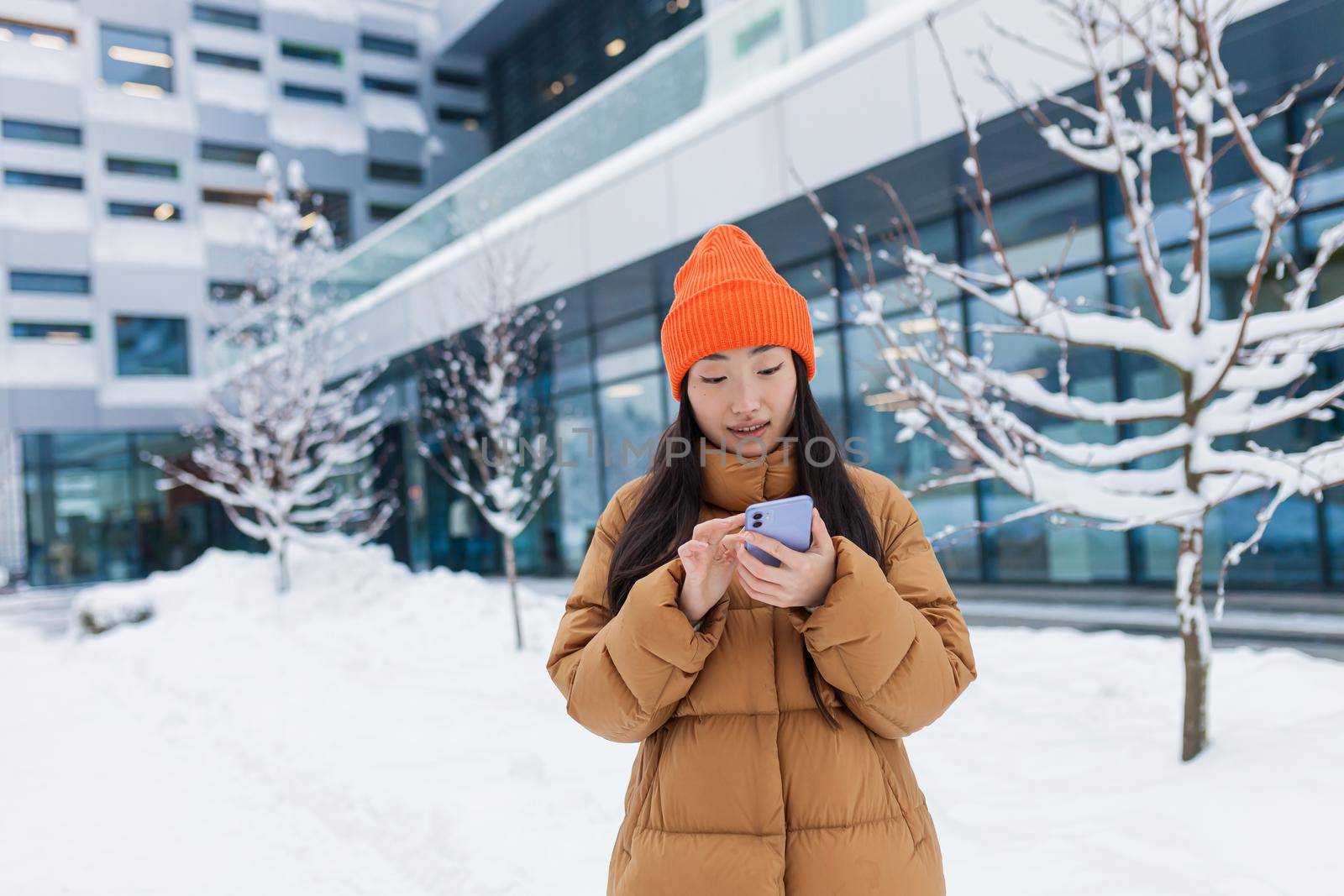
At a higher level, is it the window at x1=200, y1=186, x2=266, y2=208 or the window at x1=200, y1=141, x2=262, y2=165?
the window at x1=200, y1=141, x2=262, y2=165

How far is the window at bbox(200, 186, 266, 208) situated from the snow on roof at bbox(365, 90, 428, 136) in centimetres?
421

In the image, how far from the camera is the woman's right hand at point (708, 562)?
1.39 m

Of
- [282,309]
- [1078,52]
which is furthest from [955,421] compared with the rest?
[282,309]

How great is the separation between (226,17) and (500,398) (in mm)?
25105

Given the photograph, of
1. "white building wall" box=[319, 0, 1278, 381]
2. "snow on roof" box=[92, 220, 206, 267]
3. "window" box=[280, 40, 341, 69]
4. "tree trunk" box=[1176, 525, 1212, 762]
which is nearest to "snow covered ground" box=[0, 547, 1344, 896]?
"tree trunk" box=[1176, 525, 1212, 762]

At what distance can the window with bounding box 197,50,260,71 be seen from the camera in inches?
1101

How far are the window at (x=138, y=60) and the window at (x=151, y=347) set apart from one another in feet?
22.6

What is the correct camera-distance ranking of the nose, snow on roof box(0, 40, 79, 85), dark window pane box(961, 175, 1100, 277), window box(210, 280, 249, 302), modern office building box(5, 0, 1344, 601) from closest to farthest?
the nose < modern office building box(5, 0, 1344, 601) < dark window pane box(961, 175, 1100, 277) < window box(210, 280, 249, 302) < snow on roof box(0, 40, 79, 85)

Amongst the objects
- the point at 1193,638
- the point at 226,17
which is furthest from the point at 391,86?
the point at 1193,638

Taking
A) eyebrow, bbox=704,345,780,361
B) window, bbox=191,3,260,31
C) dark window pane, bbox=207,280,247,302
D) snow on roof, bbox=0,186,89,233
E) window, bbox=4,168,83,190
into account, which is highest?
window, bbox=191,3,260,31

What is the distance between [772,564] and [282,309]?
15.0 m

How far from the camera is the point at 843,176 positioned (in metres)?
8.16

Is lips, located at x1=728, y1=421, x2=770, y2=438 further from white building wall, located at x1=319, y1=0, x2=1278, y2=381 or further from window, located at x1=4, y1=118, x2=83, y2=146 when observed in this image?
window, located at x1=4, y1=118, x2=83, y2=146

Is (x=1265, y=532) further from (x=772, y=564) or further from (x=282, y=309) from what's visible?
(x=282, y=309)
